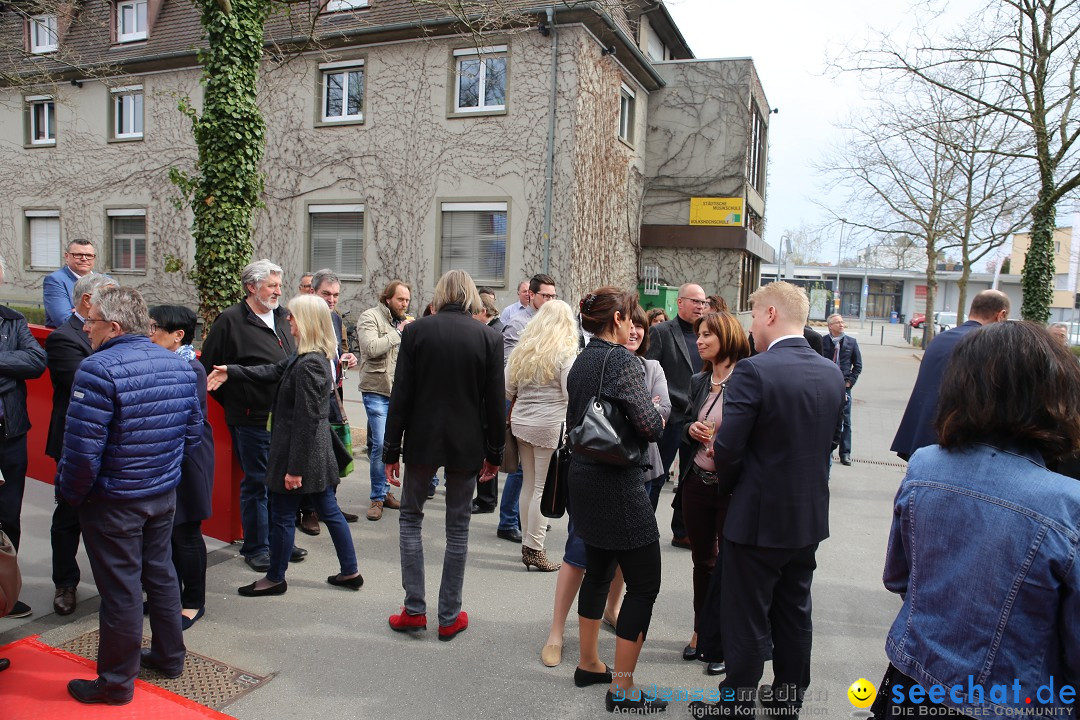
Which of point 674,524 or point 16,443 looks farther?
point 674,524

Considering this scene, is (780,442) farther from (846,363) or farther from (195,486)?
(846,363)

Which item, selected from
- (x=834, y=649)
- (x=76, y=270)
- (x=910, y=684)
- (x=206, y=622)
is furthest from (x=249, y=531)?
(x=910, y=684)

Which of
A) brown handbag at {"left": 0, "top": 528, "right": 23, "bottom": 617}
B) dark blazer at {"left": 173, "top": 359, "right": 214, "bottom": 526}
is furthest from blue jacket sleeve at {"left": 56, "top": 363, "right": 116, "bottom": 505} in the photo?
dark blazer at {"left": 173, "top": 359, "right": 214, "bottom": 526}

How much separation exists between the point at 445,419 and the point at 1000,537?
2765mm

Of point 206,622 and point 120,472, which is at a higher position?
point 120,472

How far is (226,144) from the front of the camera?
7.77m

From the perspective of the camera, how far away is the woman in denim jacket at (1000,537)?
68.6 inches

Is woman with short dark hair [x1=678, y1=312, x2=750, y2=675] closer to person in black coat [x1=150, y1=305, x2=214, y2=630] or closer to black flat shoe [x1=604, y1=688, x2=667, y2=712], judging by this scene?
black flat shoe [x1=604, y1=688, x2=667, y2=712]

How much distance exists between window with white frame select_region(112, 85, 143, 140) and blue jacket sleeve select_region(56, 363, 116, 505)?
1853 centimetres

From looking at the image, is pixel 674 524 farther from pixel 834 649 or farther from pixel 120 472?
pixel 120 472

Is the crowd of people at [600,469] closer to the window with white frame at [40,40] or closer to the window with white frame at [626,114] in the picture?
the window with white frame at [626,114]

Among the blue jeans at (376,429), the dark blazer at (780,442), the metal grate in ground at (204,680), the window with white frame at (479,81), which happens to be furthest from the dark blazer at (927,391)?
the window with white frame at (479,81)

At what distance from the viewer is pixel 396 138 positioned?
629 inches

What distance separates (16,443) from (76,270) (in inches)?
66.7
